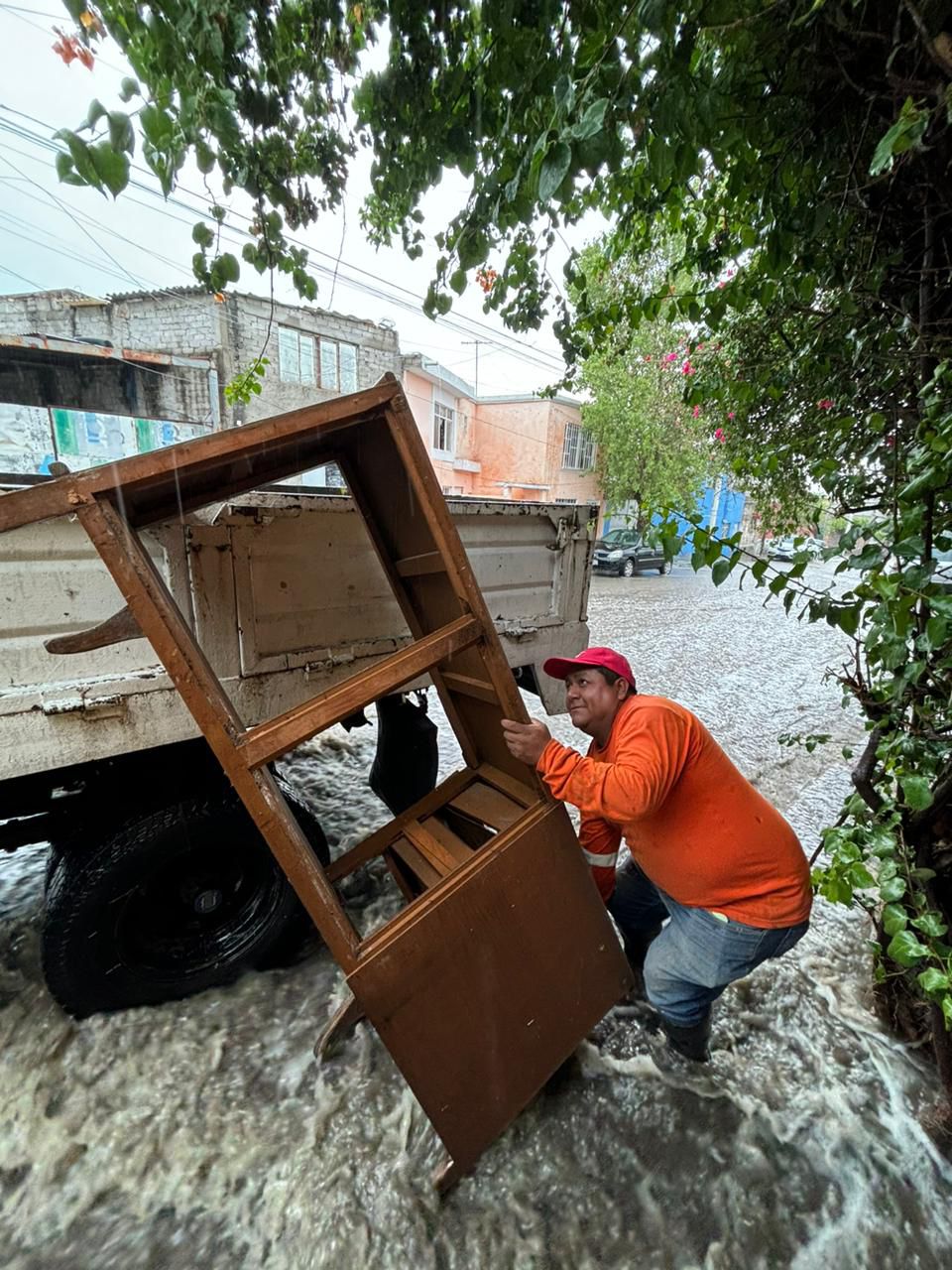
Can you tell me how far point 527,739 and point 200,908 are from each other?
1.63 m

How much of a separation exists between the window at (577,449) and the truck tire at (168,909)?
845 inches

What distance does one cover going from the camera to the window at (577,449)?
21.8m

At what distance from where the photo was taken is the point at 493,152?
1.79 m

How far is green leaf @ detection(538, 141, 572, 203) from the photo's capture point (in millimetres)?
1130

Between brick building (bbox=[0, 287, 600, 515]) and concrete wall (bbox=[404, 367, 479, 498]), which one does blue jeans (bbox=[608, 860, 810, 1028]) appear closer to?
brick building (bbox=[0, 287, 600, 515])

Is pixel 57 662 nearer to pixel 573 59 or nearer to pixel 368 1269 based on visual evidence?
pixel 368 1269

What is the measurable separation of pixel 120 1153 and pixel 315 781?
2328 mm

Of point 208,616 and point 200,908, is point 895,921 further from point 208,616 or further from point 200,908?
point 200,908

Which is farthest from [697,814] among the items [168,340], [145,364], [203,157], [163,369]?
[168,340]

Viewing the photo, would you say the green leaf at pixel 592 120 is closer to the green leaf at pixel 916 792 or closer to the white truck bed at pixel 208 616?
the white truck bed at pixel 208 616

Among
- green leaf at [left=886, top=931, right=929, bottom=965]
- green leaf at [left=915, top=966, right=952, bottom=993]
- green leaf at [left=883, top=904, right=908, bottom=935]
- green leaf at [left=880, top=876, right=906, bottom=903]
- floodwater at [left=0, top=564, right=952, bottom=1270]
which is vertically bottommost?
floodwater at [left=0, top=564, right=952, bottom=1270]

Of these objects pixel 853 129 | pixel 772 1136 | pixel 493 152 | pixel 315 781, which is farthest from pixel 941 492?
pixel 315 781

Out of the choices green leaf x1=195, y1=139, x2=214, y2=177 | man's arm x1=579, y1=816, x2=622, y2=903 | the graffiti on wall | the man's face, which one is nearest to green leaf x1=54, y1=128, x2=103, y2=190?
green leaf x1=195, y1=139, x2=214, y2=177

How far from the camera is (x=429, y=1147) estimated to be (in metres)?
1.75
